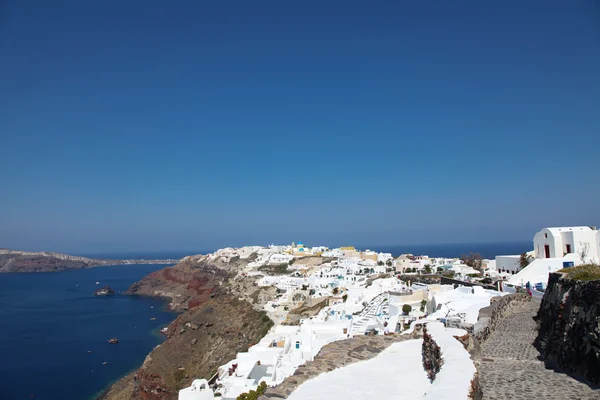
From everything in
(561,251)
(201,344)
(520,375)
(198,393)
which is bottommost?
(201,344)

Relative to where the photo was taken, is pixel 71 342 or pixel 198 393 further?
pixel 71 342

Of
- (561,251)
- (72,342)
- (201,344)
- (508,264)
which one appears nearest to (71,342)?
(72,342)

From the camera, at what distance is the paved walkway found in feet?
18.4

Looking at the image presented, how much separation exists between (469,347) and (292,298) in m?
32.9

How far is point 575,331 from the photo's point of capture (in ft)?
21.4

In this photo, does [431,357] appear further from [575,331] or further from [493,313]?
[493,313]

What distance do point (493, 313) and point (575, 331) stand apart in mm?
5915

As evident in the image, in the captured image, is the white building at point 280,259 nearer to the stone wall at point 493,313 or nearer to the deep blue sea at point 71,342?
the deep blue sea at point 71,342

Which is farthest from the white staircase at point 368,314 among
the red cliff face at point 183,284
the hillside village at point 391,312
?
the red cliff face at point 183,284

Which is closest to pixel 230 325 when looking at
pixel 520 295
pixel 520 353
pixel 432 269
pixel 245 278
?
pixel 245 278

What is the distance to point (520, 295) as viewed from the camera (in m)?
15.9

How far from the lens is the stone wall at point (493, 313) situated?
10.2 m

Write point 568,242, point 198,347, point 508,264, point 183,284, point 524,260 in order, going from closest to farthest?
point 568,242 → point 524,260 → point 508,264 → point 198,347 → point 183,284

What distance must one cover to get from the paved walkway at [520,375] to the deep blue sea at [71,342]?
1174 inches
